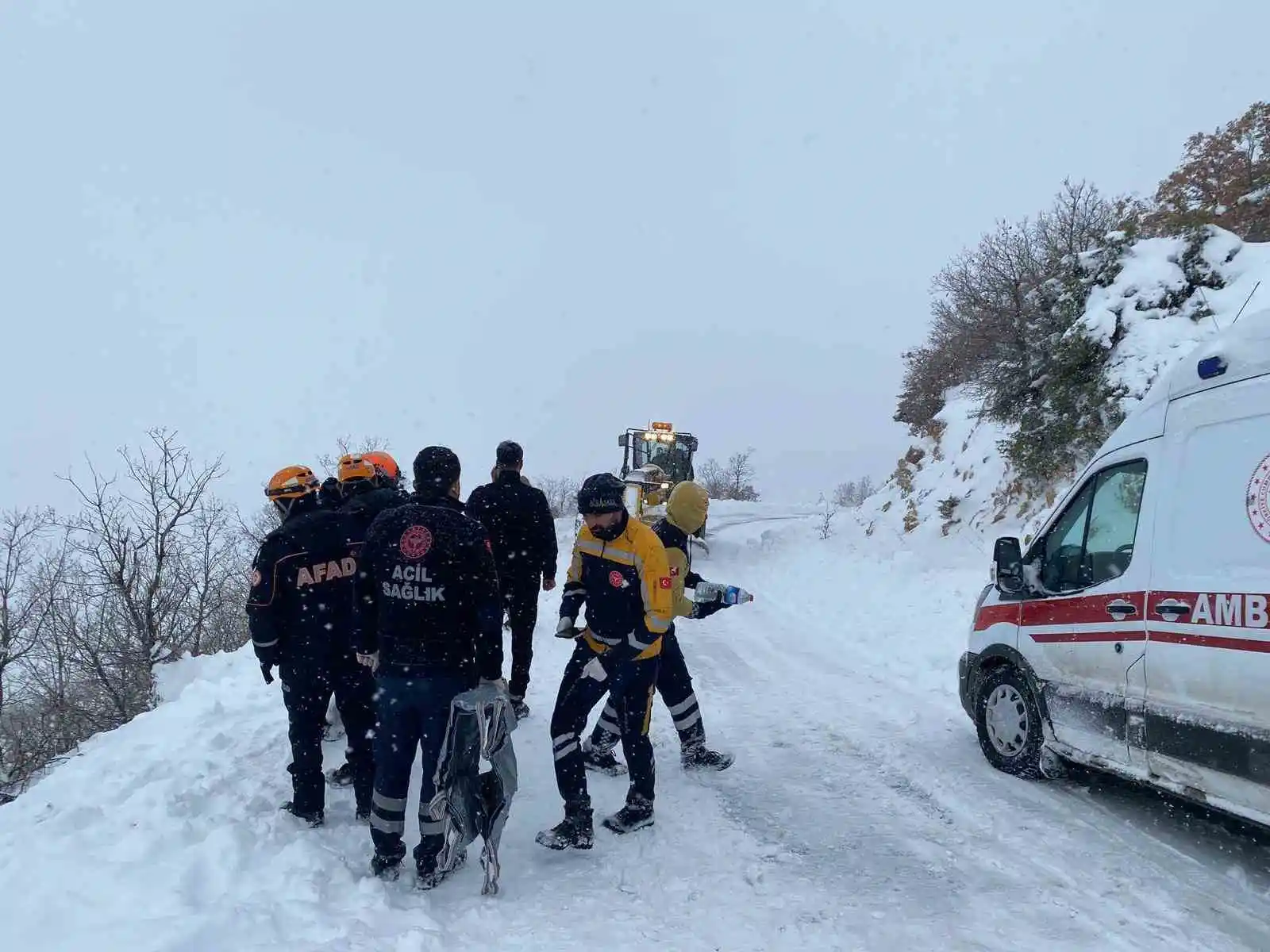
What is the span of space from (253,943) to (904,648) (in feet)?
26.6

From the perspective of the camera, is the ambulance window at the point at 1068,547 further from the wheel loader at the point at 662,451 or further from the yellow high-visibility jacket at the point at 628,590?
the wheel loader at the point at 662,451

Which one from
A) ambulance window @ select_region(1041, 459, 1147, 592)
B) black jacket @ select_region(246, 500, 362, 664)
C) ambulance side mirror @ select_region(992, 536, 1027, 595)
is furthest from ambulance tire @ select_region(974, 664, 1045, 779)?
black jacket @ select_region(246, 500, 362, 664)

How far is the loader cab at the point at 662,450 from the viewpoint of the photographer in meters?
20.3

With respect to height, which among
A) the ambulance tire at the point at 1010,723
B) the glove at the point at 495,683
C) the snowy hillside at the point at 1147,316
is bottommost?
the ambulance tire at the point at 1010,723

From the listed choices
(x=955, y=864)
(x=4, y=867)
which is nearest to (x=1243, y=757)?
(x=955, y=864)

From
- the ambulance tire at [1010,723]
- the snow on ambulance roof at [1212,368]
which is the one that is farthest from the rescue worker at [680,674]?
the snow on ambulance roof at [1212,368]

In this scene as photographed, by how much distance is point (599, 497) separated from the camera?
427 centimetres

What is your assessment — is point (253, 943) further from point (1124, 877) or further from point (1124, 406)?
point (1124, 406)

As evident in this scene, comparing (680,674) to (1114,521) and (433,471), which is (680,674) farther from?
(1114,521)

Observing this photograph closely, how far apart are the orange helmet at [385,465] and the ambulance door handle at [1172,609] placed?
4893mm

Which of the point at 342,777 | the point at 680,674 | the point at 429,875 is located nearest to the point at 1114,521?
the point at 680,674

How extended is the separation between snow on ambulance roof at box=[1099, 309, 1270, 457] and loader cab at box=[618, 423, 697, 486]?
15.7 meters

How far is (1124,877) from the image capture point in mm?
3822

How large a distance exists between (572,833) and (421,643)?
144 cm
